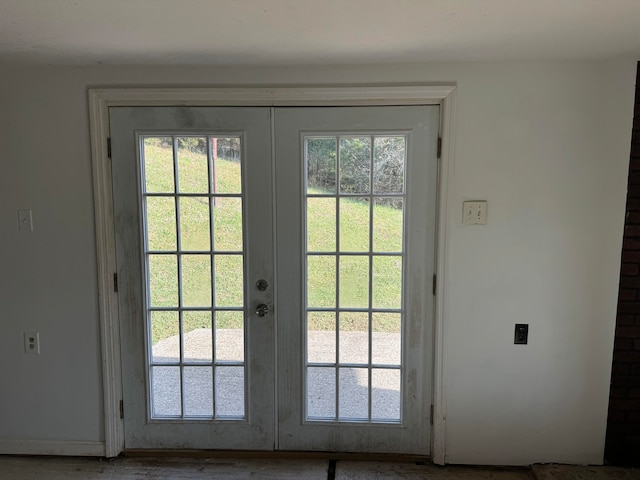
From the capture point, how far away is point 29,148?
2.26 metres

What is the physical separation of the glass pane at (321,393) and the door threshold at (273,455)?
0.71 feet

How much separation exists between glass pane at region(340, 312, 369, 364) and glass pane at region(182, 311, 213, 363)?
2.38 feet

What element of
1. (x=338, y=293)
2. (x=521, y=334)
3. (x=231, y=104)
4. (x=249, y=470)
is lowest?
(x=249, y=470)

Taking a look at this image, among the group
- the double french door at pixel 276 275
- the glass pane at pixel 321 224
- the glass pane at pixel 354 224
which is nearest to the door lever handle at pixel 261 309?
the double french door at pixel 276 275

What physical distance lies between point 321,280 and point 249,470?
3.57ft

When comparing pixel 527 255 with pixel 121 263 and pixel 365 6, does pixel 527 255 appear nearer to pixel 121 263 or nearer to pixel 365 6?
pixel 365 6

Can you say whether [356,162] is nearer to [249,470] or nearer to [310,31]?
[310,31]

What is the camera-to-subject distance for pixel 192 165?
2248mm

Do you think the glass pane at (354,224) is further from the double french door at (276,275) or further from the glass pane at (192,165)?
the glass pane at (192,165)

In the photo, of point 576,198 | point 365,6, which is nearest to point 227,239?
point 365,6

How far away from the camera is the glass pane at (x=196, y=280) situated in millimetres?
2312

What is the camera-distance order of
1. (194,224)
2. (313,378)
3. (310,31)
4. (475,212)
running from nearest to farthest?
1. (310,31)
2. (475,212)
3. (194,224)
4. (313,378)

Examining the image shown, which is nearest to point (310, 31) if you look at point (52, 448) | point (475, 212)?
point (475, 212)

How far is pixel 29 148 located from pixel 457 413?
2.65 metres
